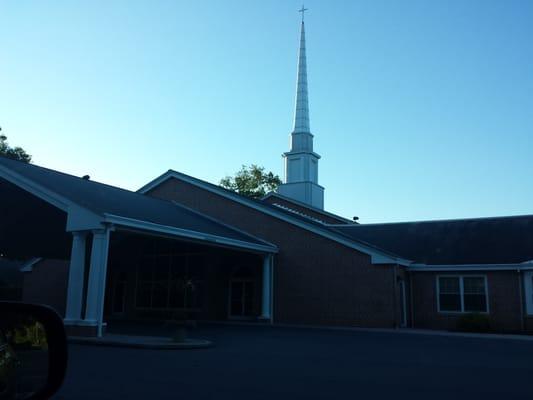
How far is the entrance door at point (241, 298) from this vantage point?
25047 mm

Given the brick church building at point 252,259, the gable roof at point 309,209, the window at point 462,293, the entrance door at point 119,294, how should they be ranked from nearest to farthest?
the brick church building at point 252,259, the window at point 462,293, the entrance door at point 119,294, the gable roof at point 309,209

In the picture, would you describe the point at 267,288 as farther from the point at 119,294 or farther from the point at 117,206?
the point at 119,294

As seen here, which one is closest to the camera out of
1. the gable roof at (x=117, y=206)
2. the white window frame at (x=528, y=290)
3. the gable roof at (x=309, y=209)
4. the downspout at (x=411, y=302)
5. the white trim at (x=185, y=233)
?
the white trim at (x=185, y=233)

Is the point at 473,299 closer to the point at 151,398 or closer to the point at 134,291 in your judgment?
the point at 134,291

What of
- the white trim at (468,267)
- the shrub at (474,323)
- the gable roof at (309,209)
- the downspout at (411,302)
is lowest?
the shrub at (474,323)

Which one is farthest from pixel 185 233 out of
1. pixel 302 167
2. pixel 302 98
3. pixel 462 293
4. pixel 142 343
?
pixel 302 98

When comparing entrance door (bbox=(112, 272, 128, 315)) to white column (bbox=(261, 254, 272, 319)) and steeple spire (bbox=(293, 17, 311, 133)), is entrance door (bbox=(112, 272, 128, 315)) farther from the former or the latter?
steeple spire (bbox=(293, 17, 311, 133))

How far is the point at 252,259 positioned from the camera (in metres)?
25.2

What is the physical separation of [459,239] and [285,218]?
26.9 ft

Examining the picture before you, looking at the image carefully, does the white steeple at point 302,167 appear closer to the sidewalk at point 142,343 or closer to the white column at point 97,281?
the white column at point 97,281

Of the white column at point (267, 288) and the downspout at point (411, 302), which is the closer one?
the white column at point (267, 288)

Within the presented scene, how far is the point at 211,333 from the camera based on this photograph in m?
18.2

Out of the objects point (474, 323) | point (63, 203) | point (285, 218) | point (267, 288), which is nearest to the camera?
point (63, 203)

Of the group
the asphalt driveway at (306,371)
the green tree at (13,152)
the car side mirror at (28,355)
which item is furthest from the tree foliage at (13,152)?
the car side mirror at (28,355)
